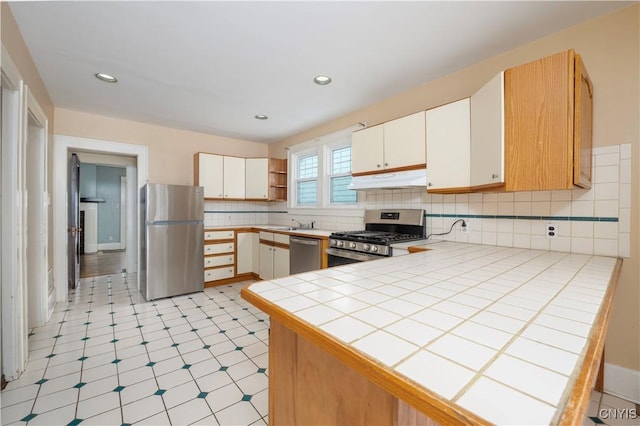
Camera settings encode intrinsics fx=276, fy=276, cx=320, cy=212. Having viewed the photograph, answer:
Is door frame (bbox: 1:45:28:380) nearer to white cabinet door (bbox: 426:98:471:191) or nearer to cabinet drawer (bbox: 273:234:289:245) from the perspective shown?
cabinet drawer (bbox: 273:234:289:245)

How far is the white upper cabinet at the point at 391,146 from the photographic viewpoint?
249 cm

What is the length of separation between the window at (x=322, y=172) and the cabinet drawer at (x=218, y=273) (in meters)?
1.44

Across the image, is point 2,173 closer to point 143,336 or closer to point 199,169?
point 143,336

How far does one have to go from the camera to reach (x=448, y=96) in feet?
8.44

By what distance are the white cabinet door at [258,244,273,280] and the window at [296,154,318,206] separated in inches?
37.6

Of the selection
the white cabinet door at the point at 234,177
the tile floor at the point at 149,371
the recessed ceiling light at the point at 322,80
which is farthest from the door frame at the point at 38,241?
the recessed ceiling light at the point at 322,80

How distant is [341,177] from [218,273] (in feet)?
7.62

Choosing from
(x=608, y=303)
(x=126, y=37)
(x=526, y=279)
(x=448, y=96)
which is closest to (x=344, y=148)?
(x=448, y=96)

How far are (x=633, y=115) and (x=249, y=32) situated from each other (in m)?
2.53

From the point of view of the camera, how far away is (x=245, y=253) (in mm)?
4398

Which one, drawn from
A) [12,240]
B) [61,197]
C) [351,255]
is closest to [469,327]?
[351,255]

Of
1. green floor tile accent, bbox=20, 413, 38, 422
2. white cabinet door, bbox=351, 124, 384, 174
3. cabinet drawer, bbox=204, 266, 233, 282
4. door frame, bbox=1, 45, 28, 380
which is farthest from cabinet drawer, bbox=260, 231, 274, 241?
green floor tile accent, bbox=20, 413, 38, 422

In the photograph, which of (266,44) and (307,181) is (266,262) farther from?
(266,44)

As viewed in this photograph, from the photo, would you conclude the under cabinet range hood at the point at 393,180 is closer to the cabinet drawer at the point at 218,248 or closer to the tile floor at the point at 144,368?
the tile floor at the point at 144,368
